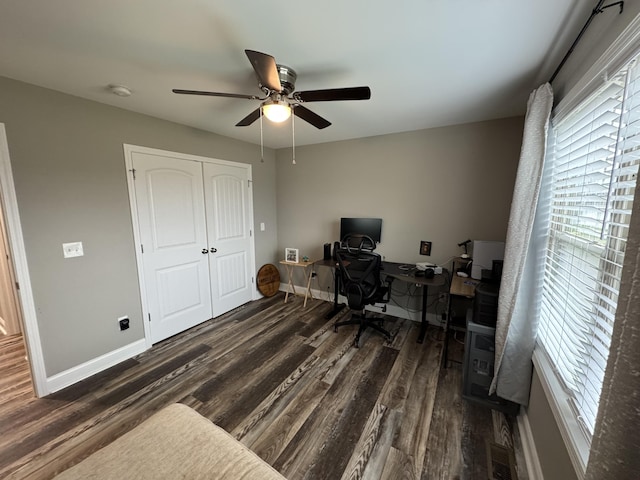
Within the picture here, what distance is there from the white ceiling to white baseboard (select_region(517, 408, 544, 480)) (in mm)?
2317

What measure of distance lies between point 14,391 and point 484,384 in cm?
382

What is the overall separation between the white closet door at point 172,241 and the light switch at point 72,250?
0.51 meters

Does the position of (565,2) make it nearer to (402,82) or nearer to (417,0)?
(417,0)

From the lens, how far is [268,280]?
13.8 ft

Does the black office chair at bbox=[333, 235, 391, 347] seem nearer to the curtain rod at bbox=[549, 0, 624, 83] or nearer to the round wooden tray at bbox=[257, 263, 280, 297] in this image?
the round wooden tray at bbox=[257, 263, 280, 297]

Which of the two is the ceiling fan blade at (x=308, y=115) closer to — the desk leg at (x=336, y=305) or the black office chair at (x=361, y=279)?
the black office chair at (x=361, y=279)

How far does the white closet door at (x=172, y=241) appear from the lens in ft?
8.82

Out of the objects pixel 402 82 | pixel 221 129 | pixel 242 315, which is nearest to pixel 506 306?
pixel 402 82

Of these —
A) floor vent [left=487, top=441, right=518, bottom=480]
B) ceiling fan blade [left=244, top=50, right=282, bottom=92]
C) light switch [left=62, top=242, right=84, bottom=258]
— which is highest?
ceiling fan blade [left=244, top=50, right=282, bottom=92]

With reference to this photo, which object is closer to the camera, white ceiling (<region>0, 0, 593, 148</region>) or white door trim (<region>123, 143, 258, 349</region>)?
white ceiling (<region>0, 0, 593, 148</region>)

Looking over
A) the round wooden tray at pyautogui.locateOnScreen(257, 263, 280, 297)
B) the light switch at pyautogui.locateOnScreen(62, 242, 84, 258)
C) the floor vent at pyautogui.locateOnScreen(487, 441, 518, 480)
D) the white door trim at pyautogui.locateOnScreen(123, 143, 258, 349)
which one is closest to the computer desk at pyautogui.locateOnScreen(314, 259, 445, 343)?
the round wooden tray at pyautogui.locateOnScreen(257, 263, 280, 297)

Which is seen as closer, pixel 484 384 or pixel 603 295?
pixel 603 295

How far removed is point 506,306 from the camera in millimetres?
1746

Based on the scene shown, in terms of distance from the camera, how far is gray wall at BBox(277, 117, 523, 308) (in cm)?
280
